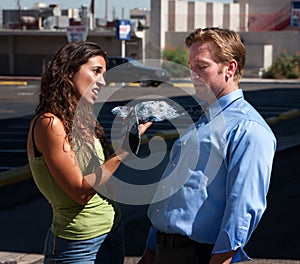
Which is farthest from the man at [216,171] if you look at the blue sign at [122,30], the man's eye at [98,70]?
the blue sign at [122,30]

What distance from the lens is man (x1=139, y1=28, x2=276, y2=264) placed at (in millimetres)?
3031

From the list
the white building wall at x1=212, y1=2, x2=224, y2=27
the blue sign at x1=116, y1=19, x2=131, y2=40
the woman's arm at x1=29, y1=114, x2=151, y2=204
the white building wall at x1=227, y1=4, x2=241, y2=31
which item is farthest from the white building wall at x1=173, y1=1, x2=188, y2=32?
the woman's arm at x1=29, y1=114, x2=151, y2=204

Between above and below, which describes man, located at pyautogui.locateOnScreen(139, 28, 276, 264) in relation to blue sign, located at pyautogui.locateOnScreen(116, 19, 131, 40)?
above

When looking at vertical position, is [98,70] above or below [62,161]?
above

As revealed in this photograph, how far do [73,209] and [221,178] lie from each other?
2.54 feet

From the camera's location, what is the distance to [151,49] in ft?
155

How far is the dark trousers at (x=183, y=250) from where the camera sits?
10.6 ft

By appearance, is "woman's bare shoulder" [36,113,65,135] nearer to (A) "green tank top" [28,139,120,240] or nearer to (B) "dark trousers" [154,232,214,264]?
(A) "green tank top" [28,139,120,240]

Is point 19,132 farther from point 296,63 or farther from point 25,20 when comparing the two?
point 25,20

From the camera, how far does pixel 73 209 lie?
3459mm

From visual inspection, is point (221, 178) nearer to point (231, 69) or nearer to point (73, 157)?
point (231, 69)

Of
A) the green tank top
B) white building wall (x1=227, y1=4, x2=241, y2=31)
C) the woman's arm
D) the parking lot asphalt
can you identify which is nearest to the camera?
the woman's arm

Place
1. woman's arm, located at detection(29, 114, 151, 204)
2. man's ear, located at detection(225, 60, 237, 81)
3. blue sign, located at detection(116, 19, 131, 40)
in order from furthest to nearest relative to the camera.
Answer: blue sign, located at detection(116, 19, 131, 40), woman's arm, located at detection(29, 114, 151, 204), man's ear, located at detection(225, 60, 237, 81)

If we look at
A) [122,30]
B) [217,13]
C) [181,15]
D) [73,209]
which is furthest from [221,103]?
[217,13]
